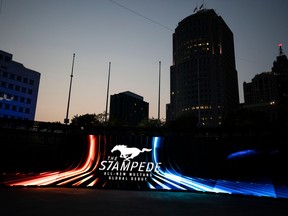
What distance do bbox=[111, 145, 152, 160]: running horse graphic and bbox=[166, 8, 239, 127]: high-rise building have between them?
104 meters

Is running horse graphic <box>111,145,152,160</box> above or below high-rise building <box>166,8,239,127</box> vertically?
below

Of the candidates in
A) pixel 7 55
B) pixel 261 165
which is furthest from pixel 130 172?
pixel 7 55

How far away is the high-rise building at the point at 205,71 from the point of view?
12244cm

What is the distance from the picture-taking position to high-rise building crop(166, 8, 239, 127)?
122438mm

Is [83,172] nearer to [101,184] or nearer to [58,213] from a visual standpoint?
[101,184]

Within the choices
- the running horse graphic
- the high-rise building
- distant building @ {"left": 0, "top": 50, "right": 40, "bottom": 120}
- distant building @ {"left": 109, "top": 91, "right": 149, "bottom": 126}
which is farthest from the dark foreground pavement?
→ distant building @ {"left": 109, "top": 91, "right": 149, "bottom": 126}

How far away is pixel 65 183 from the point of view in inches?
626

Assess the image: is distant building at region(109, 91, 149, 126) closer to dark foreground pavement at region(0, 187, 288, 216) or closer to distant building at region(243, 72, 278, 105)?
distant building at region(243, 72, 278, 105)

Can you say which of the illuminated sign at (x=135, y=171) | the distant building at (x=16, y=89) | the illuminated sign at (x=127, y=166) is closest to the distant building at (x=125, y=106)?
the distant building at (x=16, y=89)

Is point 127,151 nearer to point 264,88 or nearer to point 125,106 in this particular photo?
point 125,106

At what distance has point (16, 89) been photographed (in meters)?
73.9

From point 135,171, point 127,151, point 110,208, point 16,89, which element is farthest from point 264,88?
point 110,208

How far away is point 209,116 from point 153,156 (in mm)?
110273

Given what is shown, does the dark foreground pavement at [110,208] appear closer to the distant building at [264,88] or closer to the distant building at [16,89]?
the distant building at [16,89]
